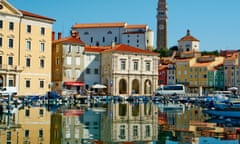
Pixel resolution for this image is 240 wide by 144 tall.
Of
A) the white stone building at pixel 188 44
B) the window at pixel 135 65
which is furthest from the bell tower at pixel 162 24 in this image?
the window at pixel 135 65

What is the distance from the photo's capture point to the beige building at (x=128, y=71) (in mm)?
63875

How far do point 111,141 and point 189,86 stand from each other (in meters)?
73.6

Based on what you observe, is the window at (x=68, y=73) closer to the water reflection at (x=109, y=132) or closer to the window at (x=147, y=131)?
the water reflection at (x=109, y=132)

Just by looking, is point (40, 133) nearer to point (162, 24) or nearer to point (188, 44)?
point (188, 44)

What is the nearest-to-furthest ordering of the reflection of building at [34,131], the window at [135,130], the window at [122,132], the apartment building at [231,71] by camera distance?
the reflection of building at [34,131] < the window at [122,132] < the window at [135,130] < the apartment building at [231,71]

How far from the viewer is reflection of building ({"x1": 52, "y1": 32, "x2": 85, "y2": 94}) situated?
6147cm

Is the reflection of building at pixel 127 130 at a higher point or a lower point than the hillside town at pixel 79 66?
lower

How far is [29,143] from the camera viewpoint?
17.7 m

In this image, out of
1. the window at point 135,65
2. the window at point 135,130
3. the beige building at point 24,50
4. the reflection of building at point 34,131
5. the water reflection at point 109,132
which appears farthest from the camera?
the window at point 135,65

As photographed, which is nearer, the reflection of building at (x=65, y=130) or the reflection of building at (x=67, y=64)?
the reflection of building at (x=65, y=130)

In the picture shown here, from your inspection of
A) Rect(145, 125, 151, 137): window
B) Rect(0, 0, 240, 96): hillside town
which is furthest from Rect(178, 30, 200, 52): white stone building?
Rect(145, 125, 151, 137): window

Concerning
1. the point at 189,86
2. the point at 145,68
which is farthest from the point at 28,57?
the point at 189,86

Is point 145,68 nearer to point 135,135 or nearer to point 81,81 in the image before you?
point 81,81

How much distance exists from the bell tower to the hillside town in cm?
4886
